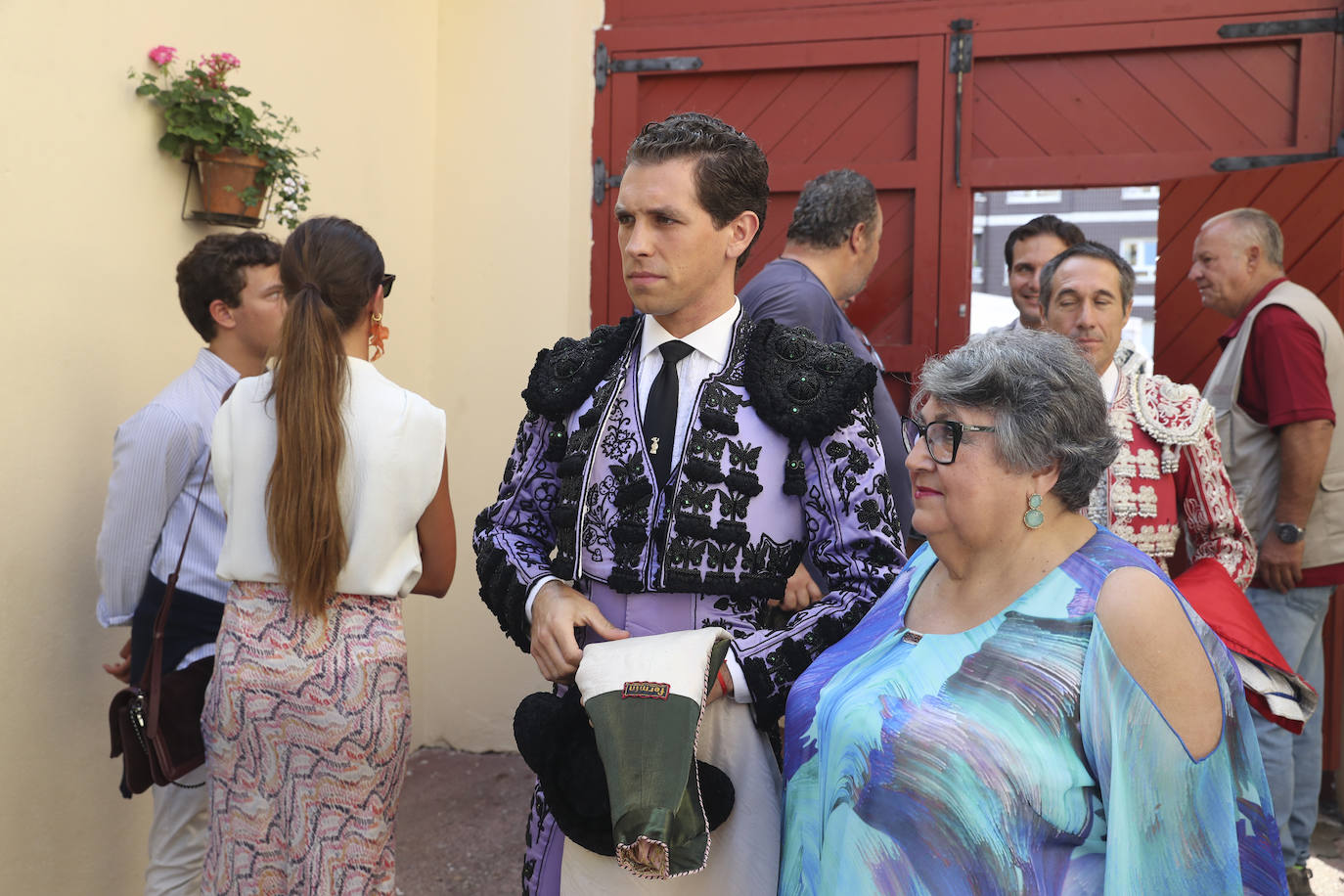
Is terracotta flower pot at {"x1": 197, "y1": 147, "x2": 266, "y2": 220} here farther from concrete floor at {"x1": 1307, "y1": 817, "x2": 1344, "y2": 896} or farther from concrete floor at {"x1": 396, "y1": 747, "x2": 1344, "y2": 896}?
concrete floor at {"x1": 1307, "y1": 817, "x2": 1344, "y2": 896}

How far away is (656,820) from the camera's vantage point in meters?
1.59

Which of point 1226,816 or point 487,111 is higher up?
point 487,111

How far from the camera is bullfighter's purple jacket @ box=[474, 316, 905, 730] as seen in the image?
6.21ft

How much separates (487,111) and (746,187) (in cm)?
327

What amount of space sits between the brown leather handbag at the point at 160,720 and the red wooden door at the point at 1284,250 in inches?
145

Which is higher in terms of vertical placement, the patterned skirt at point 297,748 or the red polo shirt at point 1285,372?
the red polo shirt at point 1285,372

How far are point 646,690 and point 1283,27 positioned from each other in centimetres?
399

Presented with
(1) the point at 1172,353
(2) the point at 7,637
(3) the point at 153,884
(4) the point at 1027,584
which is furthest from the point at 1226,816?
(1) the point at 1172,353

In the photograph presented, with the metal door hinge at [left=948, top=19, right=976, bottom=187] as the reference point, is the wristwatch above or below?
below

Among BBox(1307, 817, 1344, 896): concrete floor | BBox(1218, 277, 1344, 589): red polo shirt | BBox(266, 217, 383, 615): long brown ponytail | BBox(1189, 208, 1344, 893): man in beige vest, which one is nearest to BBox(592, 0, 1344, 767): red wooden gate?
BBox(1307, 817, 1344, 896): concrete floor

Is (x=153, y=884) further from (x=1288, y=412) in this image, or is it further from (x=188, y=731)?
(x=1288, y=412)

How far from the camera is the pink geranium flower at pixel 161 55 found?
10.6 feet

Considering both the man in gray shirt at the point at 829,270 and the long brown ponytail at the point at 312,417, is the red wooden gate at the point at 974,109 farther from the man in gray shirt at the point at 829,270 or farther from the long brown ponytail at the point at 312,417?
the long brown ponytail at the point at 312,417

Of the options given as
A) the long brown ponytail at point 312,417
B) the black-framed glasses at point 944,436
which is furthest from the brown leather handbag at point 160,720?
the black-framed glasses at point 944,436
